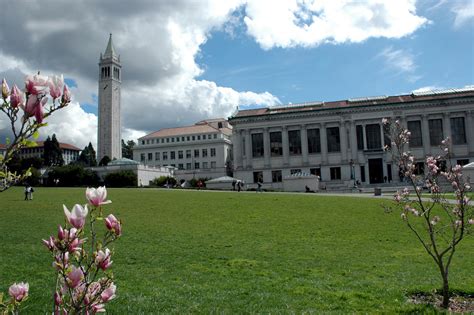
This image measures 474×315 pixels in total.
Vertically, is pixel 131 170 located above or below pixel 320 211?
above

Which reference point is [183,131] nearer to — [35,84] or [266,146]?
[266,146]

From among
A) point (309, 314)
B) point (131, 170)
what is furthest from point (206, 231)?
point (131, 170)

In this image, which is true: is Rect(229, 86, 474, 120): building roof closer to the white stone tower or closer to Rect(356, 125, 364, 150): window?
Rect(356, 125, 364, 150): window

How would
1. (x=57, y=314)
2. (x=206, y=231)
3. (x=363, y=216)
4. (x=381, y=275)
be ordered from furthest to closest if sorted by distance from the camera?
1. (x=363, y=216)
2. (x=206, y=231)
3. (x=381, y=275)
4. (x=57, y=314)

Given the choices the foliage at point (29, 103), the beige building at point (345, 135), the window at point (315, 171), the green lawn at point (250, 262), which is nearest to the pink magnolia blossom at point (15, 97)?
the foliage at point (29, 103)

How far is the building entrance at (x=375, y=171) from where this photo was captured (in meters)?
82.1

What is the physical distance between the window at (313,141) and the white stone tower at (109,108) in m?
75.4

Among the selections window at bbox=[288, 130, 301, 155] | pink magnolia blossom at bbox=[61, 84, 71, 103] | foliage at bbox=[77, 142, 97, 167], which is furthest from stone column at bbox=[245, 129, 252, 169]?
pink magnolia blossom at bbox=[61, 84, 71, 103]

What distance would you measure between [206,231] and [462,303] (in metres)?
13.3

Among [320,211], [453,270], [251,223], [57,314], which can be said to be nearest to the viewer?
[57,314]

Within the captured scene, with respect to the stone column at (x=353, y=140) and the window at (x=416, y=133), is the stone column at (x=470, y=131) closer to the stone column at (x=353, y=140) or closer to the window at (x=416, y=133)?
the window at (x=416, y=133)

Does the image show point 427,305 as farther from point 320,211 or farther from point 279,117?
point 279,117

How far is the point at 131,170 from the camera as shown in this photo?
87.0 m

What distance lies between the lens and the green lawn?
9.05 metres
